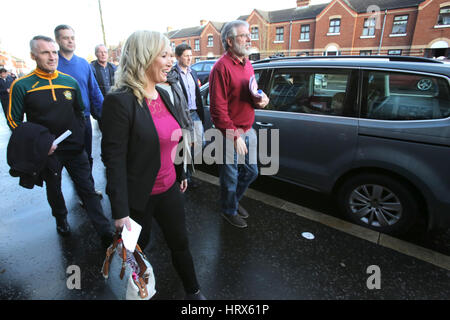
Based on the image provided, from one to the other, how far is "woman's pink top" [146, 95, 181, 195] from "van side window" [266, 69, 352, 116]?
75.1 inches

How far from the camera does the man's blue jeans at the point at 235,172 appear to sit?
2709 millimetres

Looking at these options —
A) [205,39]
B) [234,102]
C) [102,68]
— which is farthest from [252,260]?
[205,39]

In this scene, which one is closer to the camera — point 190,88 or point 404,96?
point 404,96

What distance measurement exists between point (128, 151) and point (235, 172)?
1.46 m

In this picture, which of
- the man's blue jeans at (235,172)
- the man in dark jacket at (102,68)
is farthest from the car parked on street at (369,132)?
the man in dark jacket at (102,68)

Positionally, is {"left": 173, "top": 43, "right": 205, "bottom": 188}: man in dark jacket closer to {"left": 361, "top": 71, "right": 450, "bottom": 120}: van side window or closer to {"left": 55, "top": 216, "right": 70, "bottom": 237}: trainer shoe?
{"left": 55, "top": 216, "right": 70, "bottom": 237}: trainer shoe

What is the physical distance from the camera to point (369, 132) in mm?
2590

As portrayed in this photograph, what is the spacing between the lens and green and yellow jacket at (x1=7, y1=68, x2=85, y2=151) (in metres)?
2.26

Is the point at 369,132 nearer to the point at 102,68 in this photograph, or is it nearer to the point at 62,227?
the point at 62,227

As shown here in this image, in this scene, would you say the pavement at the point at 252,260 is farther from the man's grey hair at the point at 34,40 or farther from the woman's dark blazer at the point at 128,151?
the man's grey hair at the point at 34,40

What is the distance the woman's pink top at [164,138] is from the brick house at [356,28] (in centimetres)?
3335

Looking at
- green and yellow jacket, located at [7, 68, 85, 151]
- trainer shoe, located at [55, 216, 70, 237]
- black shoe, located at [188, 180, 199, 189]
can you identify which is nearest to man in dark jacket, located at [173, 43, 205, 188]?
black shoe, located at [188, 180, 199, 189]

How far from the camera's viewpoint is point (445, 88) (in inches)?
89.5

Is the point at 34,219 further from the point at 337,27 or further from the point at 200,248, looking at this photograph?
the point at 337,27
